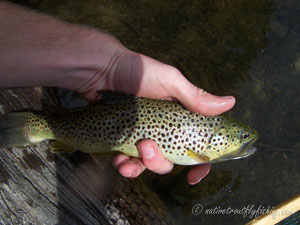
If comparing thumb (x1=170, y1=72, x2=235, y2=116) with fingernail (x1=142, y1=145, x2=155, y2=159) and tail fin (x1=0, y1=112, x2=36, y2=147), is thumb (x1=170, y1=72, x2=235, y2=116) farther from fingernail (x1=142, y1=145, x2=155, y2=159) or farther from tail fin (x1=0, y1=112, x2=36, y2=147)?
tail fin (x1=0, y1=112, x2=36, y2=147)

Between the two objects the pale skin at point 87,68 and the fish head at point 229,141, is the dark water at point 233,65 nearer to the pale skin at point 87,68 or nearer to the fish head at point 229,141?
the pale skin at point 87,68

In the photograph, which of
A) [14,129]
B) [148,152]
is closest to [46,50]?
[14,129]

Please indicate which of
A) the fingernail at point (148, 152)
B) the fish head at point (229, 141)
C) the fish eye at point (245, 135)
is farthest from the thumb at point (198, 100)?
the fingernail at point (148, 152)

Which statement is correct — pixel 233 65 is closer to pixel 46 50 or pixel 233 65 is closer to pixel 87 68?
pixel 87 68

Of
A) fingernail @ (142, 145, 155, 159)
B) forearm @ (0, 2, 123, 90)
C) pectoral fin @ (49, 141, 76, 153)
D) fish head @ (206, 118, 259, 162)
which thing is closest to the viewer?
forearm @ (0, 2, 123, 90)

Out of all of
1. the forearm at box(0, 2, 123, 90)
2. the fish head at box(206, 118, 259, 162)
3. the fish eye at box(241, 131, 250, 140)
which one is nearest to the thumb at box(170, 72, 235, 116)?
the fish head at box(206, 118, 259, 162)
